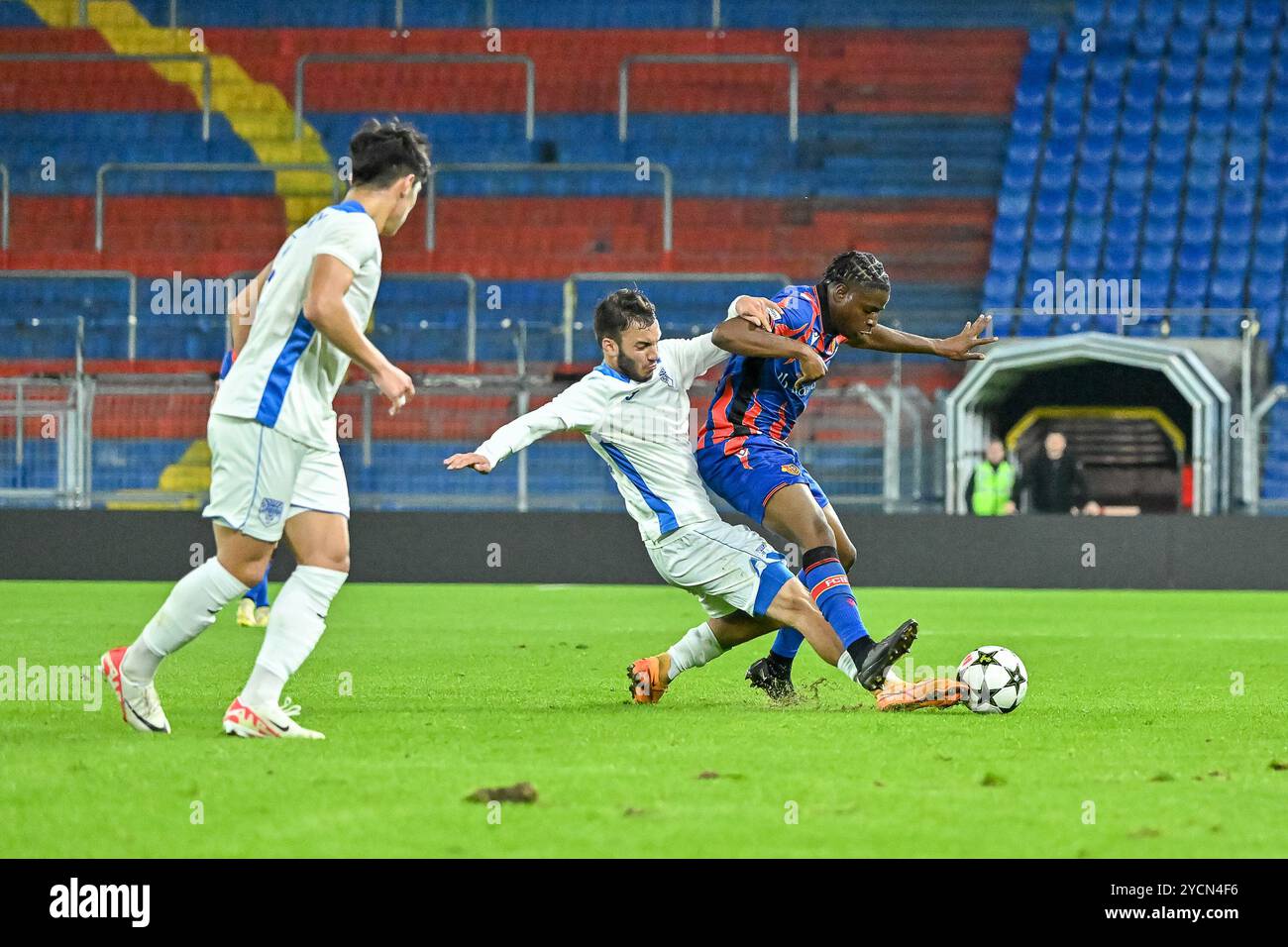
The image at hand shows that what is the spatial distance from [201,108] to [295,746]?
66.6 feet

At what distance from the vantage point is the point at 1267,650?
34.0 ft

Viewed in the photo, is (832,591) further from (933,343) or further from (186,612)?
(186,612)

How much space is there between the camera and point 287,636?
564 centimetres

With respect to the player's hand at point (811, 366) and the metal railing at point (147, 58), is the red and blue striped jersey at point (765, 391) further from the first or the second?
the metal railing at point (147, 58)

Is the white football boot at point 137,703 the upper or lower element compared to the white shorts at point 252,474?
lower

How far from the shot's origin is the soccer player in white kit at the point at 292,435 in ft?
18.0

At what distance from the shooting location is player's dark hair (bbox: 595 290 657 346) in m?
6.74

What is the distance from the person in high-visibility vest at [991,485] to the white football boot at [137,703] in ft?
42.3

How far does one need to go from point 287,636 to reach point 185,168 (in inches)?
727

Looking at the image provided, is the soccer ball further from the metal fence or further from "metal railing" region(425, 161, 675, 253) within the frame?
"metal railing" region(425, 161, 675, 253)

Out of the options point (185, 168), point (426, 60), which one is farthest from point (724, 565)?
point (426, 60)

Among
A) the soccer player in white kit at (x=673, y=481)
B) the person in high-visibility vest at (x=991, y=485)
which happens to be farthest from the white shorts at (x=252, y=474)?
the person in high-visibility vest at (x=991, y=485)

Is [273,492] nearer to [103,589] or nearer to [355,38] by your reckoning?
[103,589]

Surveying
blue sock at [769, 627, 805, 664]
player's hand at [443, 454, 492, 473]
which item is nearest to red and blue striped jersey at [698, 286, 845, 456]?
blue sock at [769, 627, 805, 664]
